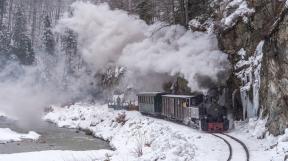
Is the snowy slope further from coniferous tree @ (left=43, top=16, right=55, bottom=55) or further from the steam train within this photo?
coniferous tree @ (left=43, top=16, right=55, bottom=55)

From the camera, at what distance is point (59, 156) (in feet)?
75.9

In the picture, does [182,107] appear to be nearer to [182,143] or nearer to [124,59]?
[182,143]

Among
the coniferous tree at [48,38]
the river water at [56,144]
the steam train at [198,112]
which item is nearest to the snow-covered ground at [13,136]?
the river water at [56,144]

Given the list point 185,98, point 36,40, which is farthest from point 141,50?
point 36,40

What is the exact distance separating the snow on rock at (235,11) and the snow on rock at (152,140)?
30.1 ft

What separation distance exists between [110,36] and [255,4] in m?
24.9

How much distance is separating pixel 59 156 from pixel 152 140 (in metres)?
5.38

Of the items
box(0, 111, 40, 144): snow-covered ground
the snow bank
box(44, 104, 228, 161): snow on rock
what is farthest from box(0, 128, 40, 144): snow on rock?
the snow bank

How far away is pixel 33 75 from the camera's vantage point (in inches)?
2867

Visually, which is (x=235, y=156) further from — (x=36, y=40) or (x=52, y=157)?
(x=36, y=40)

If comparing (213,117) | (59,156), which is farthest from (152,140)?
(59,156)

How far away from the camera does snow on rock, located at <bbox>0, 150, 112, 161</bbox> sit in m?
22.5

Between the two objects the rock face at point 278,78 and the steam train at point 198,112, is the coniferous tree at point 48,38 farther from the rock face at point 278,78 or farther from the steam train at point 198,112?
the rock face at point 278,78

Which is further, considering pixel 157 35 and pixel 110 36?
pixel 110 36
